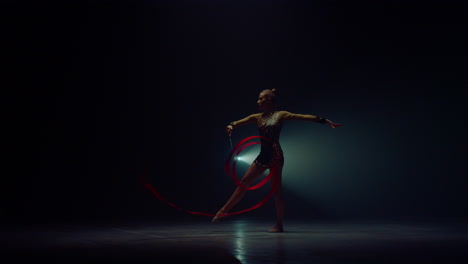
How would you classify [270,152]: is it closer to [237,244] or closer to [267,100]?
[267,100]

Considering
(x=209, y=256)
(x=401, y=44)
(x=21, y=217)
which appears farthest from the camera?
(x=401, y=44)

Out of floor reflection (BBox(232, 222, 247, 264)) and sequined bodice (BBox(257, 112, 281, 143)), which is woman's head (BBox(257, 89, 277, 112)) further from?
floor reflection (BBox(232, 222, 247, 264))

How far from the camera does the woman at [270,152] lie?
6672mm

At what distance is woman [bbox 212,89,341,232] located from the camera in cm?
667

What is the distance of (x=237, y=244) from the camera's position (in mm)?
5246

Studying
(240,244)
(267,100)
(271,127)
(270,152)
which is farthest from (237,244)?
(267,100)

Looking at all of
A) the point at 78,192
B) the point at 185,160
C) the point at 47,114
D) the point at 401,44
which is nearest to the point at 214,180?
the point at 185,160

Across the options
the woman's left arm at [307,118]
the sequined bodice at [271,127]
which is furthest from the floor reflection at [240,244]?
the woman's left arm at [307,118]

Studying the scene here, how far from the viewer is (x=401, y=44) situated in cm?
945

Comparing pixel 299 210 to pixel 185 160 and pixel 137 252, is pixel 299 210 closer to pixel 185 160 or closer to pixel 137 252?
pixel 185 160

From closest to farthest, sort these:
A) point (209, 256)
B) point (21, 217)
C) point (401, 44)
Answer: point (209, 256)
point (21, 217)
point (401, 44)

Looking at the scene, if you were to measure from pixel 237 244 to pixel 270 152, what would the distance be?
1750 millimetres

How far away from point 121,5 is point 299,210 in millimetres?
4469

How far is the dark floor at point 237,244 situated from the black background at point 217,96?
237cm
